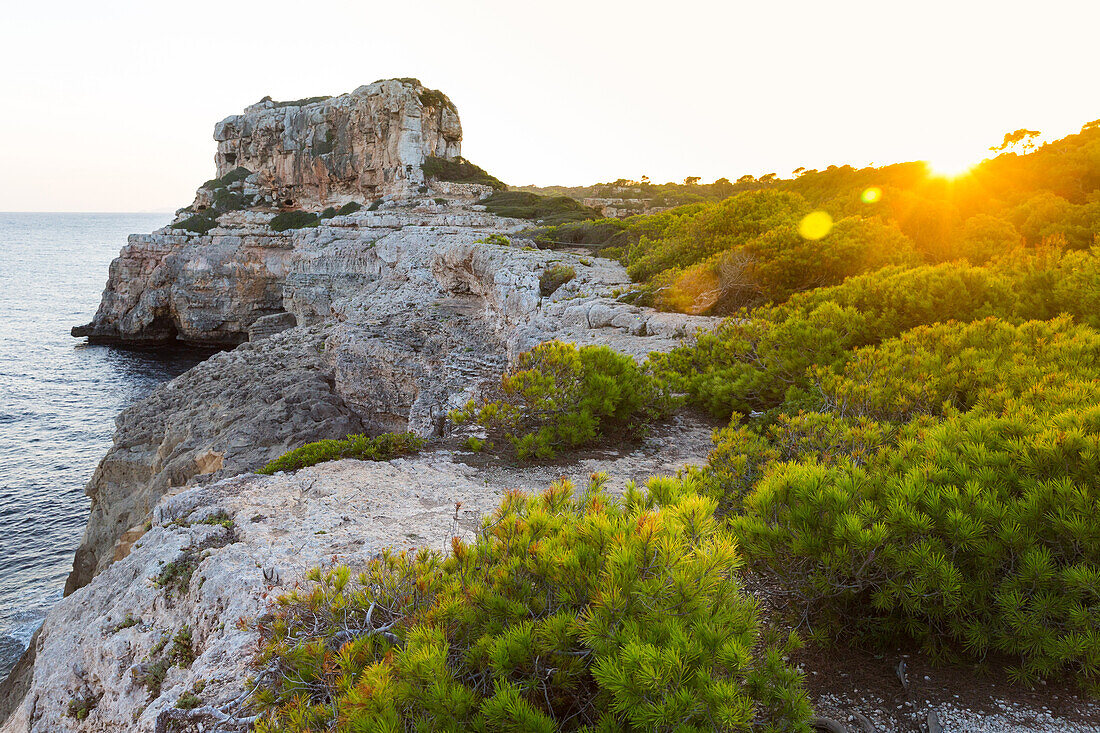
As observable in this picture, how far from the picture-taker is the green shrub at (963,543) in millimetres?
2539

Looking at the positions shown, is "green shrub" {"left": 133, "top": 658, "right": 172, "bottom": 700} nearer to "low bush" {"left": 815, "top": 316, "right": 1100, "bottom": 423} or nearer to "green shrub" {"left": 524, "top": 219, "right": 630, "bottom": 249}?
"low bush" {"left": 815, "top": 316, "right": 1100, "bottom": 423}

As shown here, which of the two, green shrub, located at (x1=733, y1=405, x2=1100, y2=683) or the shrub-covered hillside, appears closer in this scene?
green shrub, located at (x1=733, y1=405, x2=1100, y2=683)

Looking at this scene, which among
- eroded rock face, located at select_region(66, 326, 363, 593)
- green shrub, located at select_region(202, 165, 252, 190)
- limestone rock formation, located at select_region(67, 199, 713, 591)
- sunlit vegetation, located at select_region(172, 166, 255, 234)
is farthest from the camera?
green shrub, located at select_region(202, 165, 252, 190)

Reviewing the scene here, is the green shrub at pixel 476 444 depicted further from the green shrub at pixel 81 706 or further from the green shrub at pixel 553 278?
the green shrub at pixel 553 278

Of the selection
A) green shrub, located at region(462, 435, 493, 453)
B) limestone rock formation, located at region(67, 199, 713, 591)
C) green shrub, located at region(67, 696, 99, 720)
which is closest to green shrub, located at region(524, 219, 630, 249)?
limestone rock formation, located at region(67, 199, 713, 591)

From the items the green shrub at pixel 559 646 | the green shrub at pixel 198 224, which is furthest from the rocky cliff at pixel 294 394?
the green shrub at pixel 198 224

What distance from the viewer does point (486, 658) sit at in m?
2.31

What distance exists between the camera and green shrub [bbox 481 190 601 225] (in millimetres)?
36312

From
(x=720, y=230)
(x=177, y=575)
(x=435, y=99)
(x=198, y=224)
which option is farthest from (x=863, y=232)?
(x=198, y=224)

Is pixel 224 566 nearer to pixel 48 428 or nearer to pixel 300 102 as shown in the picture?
pixel 48 428

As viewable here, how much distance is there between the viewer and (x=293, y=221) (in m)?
47.5

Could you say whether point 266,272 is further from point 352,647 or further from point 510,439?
point 352,647

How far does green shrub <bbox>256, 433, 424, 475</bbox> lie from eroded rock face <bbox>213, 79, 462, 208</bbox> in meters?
44.4

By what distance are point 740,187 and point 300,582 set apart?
6402cm
